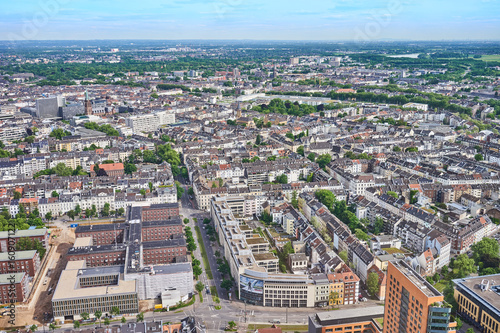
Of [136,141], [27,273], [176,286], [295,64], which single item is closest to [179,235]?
[176,286]

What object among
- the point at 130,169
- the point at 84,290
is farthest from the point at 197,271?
the point at 130,169

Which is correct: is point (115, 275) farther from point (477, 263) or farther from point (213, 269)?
point (477, 263)

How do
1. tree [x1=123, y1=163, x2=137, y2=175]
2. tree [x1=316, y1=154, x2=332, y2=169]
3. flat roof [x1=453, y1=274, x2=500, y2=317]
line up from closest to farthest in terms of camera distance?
flat roof [x1=453, y1=274, x2=500, y2=317] → tree [x1=123, y1=163, x2=137, y2=175] → tree [x1=316, y1=154, x2=332, y2=169]

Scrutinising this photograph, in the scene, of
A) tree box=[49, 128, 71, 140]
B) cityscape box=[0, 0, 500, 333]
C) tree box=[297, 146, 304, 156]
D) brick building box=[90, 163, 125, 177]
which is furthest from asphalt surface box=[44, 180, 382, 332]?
tree box=[49, 128, 71, 140]

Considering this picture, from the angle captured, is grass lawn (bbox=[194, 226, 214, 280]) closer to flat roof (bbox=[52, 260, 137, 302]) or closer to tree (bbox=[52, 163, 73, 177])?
flat roof (bbox=[52, 260, 137, 302])

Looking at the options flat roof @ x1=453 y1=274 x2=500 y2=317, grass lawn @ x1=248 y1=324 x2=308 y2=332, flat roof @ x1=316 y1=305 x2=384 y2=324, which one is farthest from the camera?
grass lawn @ x1=248 y1=324 x2=308 y2=332

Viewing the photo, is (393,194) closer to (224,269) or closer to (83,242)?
(224,269)
